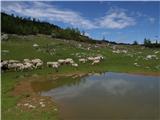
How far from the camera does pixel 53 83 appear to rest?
39.4 meters

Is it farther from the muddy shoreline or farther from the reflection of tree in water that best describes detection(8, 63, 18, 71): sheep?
the reflection of tree in water

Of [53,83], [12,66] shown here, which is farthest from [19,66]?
[53,83]

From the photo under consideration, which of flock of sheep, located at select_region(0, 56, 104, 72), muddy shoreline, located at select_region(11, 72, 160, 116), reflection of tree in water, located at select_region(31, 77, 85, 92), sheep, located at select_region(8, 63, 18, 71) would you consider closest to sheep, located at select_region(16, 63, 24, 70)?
flock of sheep, located at select_region(0, 56, 104, 72)

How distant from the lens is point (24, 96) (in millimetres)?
29609

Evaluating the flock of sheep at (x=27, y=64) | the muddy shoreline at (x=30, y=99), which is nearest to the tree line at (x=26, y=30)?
the flock of sheep at (x=27, y=64)

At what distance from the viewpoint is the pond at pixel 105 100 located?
22211 millimetres

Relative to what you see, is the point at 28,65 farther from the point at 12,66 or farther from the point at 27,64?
the point at 12,66

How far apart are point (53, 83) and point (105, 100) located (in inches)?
522

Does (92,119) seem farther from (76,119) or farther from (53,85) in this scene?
(53,85)

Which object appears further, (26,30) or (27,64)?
(26,30)

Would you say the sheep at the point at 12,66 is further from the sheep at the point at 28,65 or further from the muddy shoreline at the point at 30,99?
the muddy shoreline at the point at 30,99

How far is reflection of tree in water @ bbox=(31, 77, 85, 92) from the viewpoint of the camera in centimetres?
3602

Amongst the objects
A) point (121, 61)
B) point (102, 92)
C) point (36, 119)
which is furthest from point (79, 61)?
point (36, 119)

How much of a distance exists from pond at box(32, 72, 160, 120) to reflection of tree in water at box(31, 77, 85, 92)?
0.45ft
